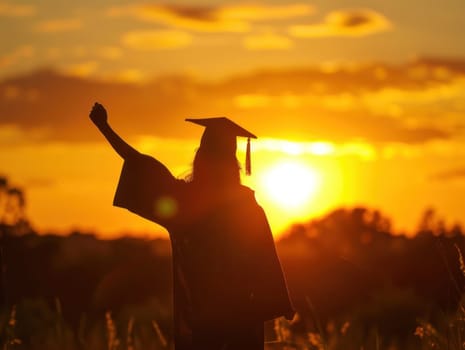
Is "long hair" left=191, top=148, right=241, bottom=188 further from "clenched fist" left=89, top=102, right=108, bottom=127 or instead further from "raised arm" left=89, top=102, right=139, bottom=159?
"clenched fist" left=89, top=102, right=108, bottom=127

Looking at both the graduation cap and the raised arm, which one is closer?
the raised arm

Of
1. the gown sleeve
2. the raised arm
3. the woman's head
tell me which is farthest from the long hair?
the raised arm

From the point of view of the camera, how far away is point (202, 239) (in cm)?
876

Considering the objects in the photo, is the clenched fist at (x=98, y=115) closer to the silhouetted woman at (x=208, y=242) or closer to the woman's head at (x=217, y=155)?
the silhouetted woman at (x=208, y=242)

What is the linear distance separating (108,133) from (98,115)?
0.17 m

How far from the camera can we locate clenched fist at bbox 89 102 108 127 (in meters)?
8.72

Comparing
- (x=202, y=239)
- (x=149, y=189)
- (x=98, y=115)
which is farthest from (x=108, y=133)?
(x=202, y=239)

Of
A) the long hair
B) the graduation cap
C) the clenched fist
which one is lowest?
the long hair

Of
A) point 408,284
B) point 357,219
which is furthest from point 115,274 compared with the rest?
point 357,219

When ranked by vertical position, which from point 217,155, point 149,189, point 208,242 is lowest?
point 208,242

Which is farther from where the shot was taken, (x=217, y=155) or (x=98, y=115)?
(x=217, y=155)

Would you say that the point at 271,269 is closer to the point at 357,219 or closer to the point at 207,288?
the point at 207,288

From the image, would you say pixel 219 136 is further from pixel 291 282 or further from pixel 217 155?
pixel 291 282

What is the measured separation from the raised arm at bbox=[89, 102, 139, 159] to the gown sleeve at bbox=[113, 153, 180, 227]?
0.06 meters
